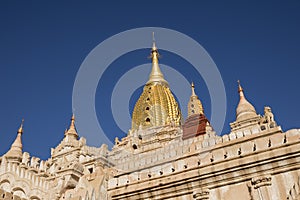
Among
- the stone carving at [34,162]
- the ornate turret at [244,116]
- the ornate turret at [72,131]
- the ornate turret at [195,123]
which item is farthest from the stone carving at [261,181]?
the ornate turret at [72,131]

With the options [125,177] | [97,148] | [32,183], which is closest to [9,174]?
[32,183]

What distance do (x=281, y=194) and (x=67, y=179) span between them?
669 centimetres

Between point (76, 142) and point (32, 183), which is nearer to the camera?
point (32, 183)

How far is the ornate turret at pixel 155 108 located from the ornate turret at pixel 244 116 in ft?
51.8

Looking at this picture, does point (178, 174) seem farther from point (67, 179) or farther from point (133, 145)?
point (133, 145)

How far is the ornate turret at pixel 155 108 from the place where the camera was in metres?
46.2

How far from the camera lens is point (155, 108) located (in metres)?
47.8

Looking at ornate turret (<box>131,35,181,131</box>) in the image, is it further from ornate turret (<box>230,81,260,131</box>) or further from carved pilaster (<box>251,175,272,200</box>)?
carved pilaster (<box>251,175,272,200</box>)

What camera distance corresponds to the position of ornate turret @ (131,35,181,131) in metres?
46.2

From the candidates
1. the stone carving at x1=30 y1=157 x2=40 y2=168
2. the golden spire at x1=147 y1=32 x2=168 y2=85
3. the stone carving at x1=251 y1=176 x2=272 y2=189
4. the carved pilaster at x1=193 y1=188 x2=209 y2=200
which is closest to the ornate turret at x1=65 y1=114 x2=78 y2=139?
the stone carving at x1=30 y1=157 x2=40 y2=168

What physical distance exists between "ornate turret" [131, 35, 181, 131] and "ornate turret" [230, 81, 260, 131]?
1578 centimetres

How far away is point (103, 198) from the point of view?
11.0 metres

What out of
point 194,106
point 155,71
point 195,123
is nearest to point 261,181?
point 195,123

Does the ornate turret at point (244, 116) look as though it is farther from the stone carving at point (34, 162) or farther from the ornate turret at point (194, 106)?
the stone carving at point (34, 162)
